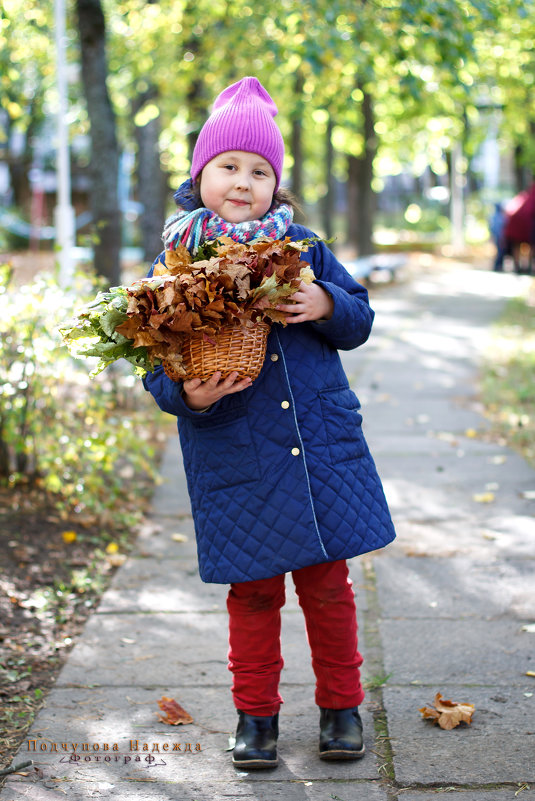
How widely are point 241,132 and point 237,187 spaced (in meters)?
0.16

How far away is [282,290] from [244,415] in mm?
420

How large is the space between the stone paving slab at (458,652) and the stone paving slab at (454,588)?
3.8 inches

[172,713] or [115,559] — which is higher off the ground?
[115,559]

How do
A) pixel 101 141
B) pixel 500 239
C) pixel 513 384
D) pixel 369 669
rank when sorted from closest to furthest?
1. pixel 369 669
2. pixel 101 141
3. pixel 513 384
4. pixel 500 239

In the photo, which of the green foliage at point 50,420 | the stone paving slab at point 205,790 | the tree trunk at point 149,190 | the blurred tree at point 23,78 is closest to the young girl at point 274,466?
the stone paving slab at point 205,790

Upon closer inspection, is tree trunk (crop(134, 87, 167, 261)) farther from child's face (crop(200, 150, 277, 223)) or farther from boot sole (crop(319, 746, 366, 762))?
boot sole (crop(319, 746, 366, 762))

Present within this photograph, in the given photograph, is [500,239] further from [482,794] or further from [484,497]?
[482,794]

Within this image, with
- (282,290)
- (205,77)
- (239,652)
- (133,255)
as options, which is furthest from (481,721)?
(133,255)

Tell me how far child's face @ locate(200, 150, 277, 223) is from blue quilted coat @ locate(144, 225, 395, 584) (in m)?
0.30

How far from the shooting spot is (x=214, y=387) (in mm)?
2498

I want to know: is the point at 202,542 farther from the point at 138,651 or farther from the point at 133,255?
the point at 133,255

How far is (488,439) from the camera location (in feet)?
21.3

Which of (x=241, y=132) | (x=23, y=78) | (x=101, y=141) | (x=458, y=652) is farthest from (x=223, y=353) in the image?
(x=23, y=78)

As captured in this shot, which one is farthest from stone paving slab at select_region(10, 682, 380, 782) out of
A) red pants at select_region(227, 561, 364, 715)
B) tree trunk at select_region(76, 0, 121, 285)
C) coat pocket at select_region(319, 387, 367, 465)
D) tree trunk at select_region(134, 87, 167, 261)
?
tree trunk at select_region(134, 87, 167, 261)
